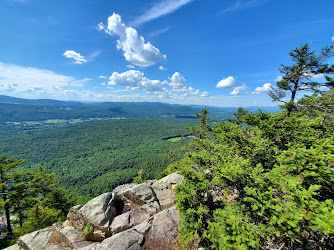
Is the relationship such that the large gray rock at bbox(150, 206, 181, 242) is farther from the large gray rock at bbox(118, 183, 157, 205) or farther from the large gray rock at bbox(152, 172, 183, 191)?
the large gray rock at bbox(152, 172, 183, 191)

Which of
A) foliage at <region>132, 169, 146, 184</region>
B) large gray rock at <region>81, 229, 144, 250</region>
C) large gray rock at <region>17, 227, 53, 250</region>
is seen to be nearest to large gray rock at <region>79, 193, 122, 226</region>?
large gray rock at <region>81, 229, 144, 250</region>

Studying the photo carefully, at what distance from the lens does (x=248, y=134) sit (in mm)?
12617

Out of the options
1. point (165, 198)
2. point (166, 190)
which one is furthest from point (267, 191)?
point (166, 190)

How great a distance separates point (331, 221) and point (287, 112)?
16423 mm

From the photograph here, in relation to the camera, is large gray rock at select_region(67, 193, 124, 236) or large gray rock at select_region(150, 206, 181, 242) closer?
large gray rock at select_region(150, 206, 181, 242)

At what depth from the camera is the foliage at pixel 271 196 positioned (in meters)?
4.35

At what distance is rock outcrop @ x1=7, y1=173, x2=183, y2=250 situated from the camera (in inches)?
406

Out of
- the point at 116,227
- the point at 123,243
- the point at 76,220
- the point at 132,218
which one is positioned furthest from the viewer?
the point at 76,220

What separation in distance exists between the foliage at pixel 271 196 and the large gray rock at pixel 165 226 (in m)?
3.05

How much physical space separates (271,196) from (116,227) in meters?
12.7

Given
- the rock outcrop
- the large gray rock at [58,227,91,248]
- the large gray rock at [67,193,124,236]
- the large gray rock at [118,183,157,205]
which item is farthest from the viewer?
the large gray rock at [118,183,157,205]

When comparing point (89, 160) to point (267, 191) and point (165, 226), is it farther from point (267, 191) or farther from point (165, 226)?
point (267, 191)

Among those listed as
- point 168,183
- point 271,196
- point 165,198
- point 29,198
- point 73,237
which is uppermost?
point 271,196

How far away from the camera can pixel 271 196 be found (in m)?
5.20
